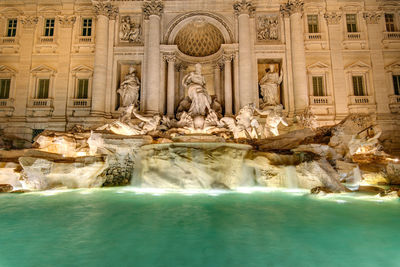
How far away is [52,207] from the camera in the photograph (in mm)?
5520

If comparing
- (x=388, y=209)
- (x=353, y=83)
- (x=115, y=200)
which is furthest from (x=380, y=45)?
(x=115, y=200)

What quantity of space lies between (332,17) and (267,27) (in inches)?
187

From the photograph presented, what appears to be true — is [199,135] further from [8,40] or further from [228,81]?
[8,40]

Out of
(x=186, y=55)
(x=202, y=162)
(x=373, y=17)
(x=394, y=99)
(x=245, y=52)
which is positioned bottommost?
(x=202, y=162)

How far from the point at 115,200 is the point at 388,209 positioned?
6.22 m

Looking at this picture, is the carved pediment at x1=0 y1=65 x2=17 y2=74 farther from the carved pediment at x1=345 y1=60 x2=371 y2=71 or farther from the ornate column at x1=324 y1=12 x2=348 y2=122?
the carved pediment at x1=345 y1=60 x2=371 y2=71

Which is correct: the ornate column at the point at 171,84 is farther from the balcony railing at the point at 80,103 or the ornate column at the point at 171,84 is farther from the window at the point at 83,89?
the window at the point at 83,89

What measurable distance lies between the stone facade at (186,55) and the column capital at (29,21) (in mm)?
74

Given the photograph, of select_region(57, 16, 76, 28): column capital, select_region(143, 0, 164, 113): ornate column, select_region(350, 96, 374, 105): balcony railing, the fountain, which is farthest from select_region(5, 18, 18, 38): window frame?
select_region(350, 96, 374, 105): balcony railing

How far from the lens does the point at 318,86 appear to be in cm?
1723

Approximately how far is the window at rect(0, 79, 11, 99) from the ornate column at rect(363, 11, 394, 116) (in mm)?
25737

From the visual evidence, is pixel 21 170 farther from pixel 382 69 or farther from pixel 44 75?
pixel 382 69

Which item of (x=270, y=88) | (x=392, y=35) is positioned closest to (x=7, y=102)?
(x=270, y=88)

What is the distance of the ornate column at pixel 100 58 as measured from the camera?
53.4 feet
